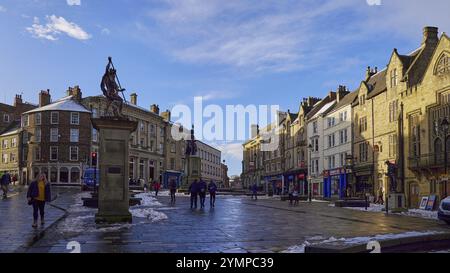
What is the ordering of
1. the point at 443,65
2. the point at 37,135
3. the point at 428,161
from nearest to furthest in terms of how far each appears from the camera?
the point at 443,65, the point at 428,161, the point at 37,135

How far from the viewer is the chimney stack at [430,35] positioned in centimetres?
4356

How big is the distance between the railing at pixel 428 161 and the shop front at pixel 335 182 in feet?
48.1

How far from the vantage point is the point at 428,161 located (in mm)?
38656

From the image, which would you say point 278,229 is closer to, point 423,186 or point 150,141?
point 423,186

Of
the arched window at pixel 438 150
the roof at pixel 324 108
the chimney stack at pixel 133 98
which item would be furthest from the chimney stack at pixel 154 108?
the arched window at pixel 438 150

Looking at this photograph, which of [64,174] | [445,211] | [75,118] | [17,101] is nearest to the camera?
[445,211]

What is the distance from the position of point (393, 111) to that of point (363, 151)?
338 inches

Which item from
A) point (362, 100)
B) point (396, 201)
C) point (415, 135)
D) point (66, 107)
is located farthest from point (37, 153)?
point (396, 201)

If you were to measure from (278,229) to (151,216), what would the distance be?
6.56 m

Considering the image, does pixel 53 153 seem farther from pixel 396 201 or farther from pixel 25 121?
pixel 396 201

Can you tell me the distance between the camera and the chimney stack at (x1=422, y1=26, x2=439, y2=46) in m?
43.6

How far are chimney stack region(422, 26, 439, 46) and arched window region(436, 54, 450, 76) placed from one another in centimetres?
557

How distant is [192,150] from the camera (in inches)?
2189
